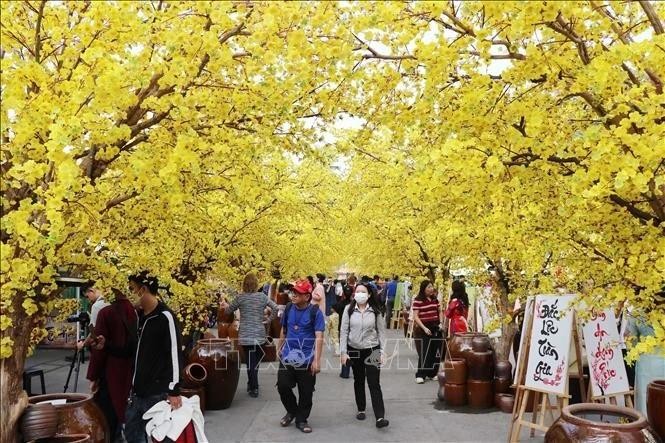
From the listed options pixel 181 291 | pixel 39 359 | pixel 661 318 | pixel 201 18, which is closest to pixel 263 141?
pixel 201 18

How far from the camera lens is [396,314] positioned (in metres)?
18.9

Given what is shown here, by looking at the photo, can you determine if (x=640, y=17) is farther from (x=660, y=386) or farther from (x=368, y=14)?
(x=660, y=386)

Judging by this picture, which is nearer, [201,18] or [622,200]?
[201,18]

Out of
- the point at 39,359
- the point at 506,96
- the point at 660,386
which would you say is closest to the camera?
the point at 506,96

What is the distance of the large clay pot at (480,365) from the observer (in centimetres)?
734

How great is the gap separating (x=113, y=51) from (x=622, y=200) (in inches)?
132

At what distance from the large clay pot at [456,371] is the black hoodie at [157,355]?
413 centimetres

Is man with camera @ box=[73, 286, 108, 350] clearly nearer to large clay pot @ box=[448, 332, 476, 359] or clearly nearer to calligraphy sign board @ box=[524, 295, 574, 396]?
calligraphy sign board @ box=[524, 295, 574, 396]

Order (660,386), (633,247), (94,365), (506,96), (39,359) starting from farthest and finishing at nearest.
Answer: (39,359)
(94,365)
(660,386)
(506,96)
(633,247)

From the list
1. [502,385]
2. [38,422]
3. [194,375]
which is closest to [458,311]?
[502,385]

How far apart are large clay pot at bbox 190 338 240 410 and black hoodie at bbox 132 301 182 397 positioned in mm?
2674

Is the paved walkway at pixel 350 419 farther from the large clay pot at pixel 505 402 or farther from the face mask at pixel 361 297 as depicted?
the face mask at pixel 361 297

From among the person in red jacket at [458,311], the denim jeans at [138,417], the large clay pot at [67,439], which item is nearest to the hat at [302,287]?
the denim jeans at [138,417]

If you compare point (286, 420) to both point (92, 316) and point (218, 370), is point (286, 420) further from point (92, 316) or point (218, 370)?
point (92, 316)
